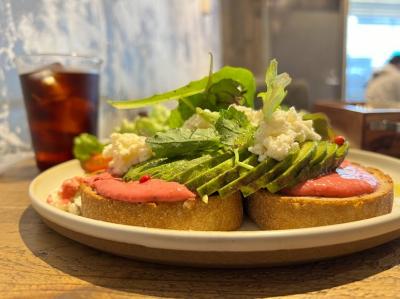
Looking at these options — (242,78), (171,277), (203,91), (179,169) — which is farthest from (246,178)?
(242,78)

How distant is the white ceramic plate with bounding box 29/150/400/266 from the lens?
2.53 feet

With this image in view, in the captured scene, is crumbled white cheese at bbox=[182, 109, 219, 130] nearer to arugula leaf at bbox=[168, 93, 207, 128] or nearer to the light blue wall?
arugula leaf at bbox=[168, 93, 207, 128]

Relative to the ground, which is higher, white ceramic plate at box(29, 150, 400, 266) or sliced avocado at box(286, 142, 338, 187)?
sliced avocado at box(286, 142, 338, 187)

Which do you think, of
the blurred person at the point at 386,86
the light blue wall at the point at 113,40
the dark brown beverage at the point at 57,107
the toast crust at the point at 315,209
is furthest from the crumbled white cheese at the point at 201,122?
the blurred person at the point at 386,86

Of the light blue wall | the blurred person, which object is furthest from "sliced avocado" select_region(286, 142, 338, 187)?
the blurred person

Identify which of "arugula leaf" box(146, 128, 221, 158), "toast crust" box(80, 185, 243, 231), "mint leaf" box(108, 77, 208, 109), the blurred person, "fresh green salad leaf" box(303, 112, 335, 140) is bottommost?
the blurred person

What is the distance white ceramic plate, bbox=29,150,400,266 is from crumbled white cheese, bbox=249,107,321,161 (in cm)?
25

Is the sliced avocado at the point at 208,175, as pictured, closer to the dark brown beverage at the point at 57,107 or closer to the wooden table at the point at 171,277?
the wooden table at the point at 171,277

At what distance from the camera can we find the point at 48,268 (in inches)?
35.2

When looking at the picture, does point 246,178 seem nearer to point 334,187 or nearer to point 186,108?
point 334,187

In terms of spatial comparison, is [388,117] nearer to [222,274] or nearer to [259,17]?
[222,274]

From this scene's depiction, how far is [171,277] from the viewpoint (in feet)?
2.77

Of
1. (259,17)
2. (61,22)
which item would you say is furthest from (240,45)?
(61,22)

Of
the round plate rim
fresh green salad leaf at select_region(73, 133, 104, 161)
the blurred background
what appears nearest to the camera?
the round plate rim
